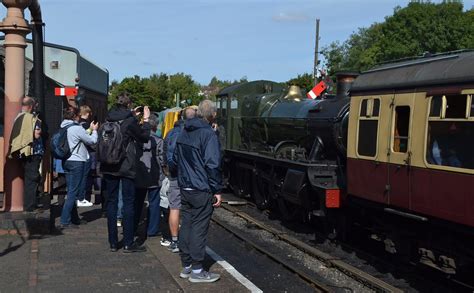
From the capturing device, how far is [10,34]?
8008 mm

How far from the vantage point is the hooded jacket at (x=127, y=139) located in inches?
282

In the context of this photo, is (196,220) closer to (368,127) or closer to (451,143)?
(451,143)

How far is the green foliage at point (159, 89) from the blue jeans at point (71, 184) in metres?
44.0

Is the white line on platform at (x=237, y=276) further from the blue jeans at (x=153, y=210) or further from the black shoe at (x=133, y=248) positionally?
the blue jeans at (x=153, y=210)

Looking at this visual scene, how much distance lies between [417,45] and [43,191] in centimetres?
4802

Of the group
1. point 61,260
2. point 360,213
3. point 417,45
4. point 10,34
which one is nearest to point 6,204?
point 61,260

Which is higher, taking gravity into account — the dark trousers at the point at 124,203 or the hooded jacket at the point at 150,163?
the hooded jacket at the point at 150,163

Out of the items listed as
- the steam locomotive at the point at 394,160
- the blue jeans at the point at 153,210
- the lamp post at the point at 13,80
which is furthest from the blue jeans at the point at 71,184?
the steam locomotive at the point at 394,160

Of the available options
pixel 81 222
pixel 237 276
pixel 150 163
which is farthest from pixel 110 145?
pixel 81 222

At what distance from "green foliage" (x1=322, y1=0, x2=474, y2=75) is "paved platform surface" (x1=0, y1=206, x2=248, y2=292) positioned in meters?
45.7

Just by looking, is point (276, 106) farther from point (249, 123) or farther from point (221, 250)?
point (221, 250)

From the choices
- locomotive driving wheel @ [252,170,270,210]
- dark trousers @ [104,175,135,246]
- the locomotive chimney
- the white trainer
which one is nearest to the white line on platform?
dark trousers @ [104,175,135,246]

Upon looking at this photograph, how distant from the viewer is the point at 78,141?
8.89m

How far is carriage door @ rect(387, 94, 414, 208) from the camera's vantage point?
7078mm
